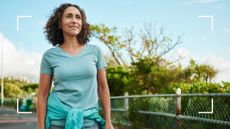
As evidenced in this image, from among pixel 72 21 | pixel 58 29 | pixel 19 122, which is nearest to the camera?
pixel 72 21

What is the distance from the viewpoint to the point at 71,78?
300 centimetres

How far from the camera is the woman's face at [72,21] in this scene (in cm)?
310

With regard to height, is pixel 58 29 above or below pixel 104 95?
above

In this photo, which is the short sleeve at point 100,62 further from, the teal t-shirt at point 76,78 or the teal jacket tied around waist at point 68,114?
the teal jacket tied around waist at point 68,114

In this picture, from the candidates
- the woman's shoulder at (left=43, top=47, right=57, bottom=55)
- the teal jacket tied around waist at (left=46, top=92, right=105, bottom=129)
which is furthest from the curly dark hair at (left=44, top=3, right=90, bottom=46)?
the teal jacket tied around waist at (left=46, top=92, right=105, bottom=129)

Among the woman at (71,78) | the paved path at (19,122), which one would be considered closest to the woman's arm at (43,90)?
the woman at (71,78)

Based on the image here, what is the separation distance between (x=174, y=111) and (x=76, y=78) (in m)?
7.85

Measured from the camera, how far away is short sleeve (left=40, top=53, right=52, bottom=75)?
10.3ft

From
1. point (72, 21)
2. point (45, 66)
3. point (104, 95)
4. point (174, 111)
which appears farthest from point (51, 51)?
point (174, 111)

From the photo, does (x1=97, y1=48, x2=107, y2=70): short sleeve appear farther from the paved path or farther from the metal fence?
the paved path

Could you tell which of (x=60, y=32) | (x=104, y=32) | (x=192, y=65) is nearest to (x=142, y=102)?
(x=60, y=32)

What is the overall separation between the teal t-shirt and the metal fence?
4.96 metres

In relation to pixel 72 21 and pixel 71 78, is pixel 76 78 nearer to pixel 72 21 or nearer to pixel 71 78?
pixel 71 78

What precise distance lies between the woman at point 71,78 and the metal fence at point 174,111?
16.0 ft
